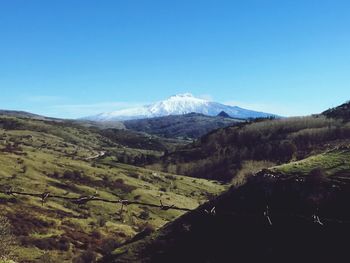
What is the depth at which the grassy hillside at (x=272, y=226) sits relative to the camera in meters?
55.2

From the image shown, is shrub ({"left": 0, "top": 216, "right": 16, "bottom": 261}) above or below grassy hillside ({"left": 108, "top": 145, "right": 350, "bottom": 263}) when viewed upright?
below

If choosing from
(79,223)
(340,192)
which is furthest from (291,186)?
(79,223)

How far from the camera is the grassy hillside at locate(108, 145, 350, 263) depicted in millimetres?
55188

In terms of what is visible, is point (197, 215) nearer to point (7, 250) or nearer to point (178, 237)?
point (178, 237)

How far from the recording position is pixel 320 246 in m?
53.8

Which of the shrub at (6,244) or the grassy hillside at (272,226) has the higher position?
the grassy hillside at (272,226)

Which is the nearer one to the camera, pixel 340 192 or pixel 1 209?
pixel 340 192

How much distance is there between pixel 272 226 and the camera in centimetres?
5850

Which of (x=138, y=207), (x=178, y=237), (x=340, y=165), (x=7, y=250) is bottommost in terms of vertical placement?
(x=138, y=207)

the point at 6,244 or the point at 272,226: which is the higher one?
the point at 272,226

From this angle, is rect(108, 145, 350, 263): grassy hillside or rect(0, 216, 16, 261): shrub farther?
rect(0, 216, 16, 261): shrub

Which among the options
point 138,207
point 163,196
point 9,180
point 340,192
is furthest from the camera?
point 163,196

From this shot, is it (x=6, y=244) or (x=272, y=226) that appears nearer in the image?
(x=272, y=226)

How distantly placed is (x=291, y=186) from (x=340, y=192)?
23.8 feet
